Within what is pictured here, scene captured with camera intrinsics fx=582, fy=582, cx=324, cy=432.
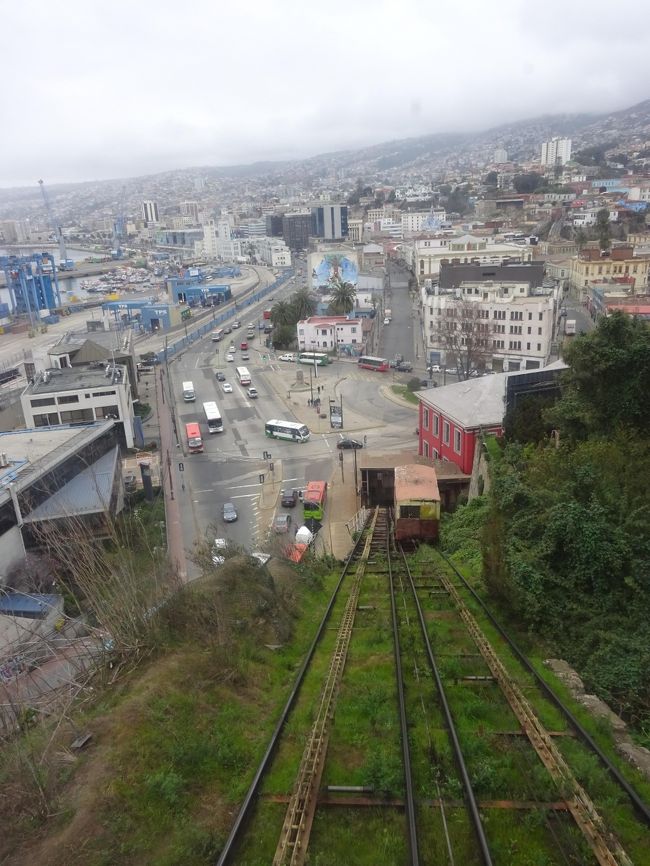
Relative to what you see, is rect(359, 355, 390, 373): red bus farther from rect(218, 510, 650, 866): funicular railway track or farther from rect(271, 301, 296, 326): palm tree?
rect(218, 510, 650, 866): funicular railway track

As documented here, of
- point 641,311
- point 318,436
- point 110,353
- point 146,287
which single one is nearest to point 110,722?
point 318,436

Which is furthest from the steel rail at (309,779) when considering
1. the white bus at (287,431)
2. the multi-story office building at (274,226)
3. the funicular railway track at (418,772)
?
the multi-story office building at (274,226)

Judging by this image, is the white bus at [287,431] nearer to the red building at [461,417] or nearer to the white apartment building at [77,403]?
the white apartment building at [77,403]

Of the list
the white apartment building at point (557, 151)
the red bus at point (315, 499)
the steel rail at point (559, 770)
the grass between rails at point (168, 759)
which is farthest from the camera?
the white apartment building at point (557, 151)

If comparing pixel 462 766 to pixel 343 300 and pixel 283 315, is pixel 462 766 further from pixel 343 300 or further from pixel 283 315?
pixel 343 300

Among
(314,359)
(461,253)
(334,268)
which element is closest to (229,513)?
(314,359)

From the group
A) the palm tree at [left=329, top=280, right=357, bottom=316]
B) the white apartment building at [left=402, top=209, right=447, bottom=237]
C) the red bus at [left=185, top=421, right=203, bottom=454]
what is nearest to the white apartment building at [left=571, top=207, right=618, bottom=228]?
the white apartment building at [left=402, top=209, right=447, bottom=237]
